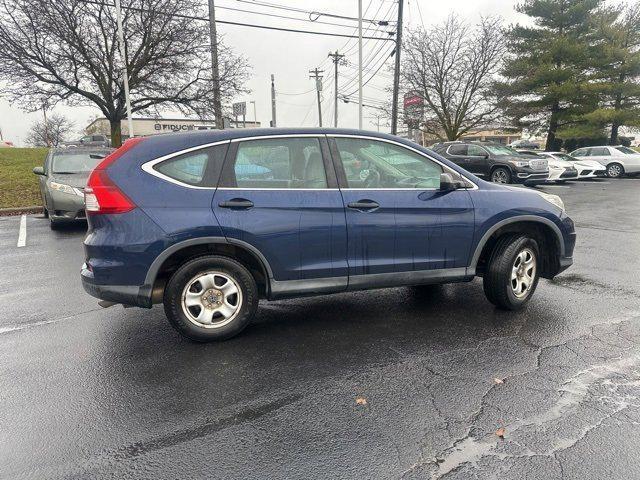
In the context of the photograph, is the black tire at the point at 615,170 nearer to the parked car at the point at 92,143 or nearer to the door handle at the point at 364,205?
the parked car at the point at 92,143

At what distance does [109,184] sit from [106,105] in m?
17.4

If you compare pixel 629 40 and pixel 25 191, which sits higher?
pixel 629 40

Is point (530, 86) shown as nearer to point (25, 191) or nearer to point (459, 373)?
point (25, 191)

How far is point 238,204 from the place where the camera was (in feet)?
11.4

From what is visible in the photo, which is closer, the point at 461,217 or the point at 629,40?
the point at 461,217

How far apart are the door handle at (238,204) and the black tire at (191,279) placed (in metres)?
0.43

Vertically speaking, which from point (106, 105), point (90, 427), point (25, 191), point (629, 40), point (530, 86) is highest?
point (629, 40)

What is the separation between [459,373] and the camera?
318 cm

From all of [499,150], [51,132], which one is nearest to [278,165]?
[499,150]

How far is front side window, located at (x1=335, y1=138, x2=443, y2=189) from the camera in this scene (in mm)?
3826

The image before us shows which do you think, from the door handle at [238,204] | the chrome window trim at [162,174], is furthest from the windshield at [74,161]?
the door handle at [238,204]

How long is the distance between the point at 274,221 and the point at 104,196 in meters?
1.31

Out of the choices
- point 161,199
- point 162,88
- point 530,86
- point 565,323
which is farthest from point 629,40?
point 161,199

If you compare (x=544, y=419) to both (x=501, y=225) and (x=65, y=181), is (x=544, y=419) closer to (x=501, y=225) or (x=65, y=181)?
(x=501, y=225)
